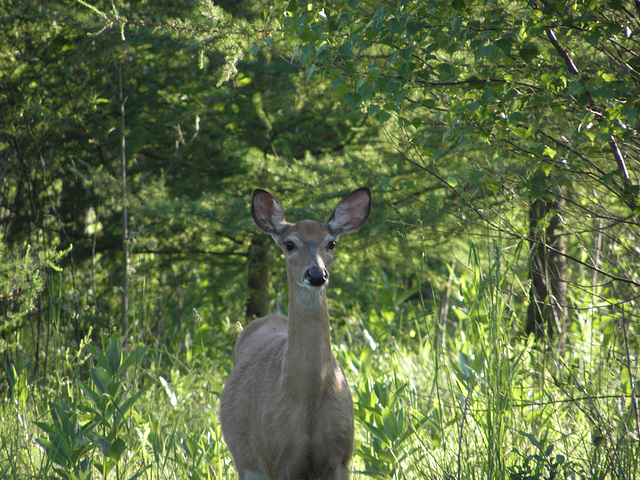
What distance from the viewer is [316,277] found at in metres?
3.24

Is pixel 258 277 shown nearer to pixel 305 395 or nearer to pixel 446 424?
pixel 446 424

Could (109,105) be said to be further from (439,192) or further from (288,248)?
(288,248)

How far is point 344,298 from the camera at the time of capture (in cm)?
739

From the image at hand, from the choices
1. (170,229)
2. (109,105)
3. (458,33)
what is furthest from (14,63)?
(458,33)

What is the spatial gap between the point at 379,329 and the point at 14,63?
468 cm

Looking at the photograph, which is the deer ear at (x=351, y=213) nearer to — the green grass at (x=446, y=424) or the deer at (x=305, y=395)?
the deer at (x=305, y=395)

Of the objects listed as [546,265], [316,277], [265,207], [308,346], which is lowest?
[308,346]

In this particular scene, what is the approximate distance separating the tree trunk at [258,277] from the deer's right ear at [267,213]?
9.09 feet

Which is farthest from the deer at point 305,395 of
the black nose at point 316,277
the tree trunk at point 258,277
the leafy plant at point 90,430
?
the tree trunk at point 258,277

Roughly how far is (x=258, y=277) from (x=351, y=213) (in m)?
3.67

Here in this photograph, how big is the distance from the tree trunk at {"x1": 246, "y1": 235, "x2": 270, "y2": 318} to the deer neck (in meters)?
3.33

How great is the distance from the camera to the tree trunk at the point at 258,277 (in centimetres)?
702

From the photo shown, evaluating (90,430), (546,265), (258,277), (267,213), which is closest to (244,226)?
(258,277)

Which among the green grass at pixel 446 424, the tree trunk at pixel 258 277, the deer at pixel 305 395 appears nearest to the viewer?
the green grass at pixel 446 424
